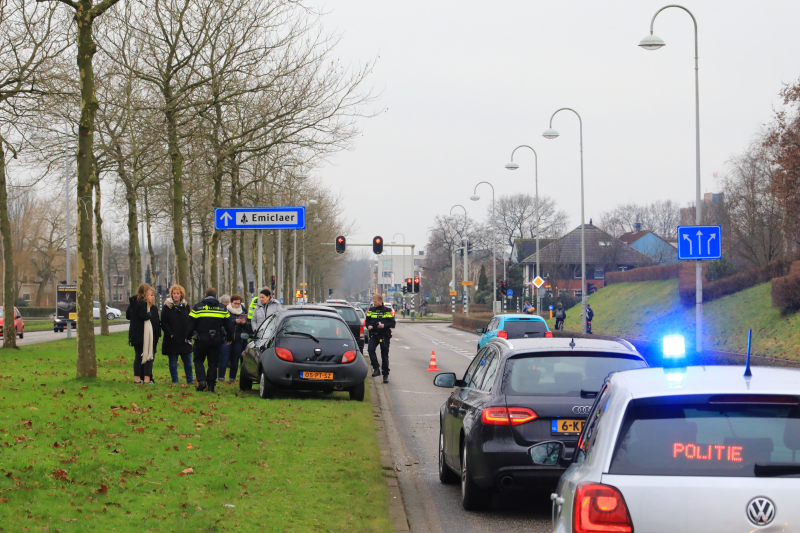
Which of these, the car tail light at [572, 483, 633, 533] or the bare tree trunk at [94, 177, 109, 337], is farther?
the bare tree trunk at [94, 177, 109, 337]

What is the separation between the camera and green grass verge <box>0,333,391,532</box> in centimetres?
615

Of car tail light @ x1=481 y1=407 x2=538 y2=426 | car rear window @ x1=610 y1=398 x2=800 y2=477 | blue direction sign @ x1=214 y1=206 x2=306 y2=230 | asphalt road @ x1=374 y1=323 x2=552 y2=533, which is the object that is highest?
blue direction sign @ x1=214 y1=206 x2=306 y2=230

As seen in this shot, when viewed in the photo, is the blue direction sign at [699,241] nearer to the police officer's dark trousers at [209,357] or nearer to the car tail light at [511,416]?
the police officer's dark trousers at [209,357]

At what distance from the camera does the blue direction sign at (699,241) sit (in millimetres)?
21000

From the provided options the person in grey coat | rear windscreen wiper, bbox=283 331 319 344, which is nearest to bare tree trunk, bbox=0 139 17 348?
the person in grey coat

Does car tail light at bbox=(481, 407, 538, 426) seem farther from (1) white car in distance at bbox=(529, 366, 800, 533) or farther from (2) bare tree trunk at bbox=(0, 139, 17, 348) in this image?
(2) bare tree trunk at bbox=(0, 139, 17, 348)

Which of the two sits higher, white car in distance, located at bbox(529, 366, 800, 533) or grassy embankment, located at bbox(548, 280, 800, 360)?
white car in distance, located at bbox(529, 366, 800, 533)

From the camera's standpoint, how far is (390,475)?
883cm

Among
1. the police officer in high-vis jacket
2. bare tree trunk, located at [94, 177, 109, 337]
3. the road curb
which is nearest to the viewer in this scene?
the road curb

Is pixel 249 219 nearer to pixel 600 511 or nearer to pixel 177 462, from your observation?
pixel 177 462

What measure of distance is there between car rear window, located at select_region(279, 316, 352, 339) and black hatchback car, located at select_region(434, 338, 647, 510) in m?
7.16

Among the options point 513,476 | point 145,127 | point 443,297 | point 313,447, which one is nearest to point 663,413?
point 513,476

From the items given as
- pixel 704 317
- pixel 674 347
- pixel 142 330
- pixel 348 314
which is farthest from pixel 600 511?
pixel 704 317

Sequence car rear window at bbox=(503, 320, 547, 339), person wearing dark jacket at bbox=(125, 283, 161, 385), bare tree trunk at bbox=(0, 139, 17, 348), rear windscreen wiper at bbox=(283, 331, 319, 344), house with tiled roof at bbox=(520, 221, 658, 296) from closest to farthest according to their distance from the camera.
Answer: person wearing dark jacket at bbox=(125, 283, 161, 385) < rear windscreen wiper at bbox=(283, 331, 319, 344) < bare tree trunk at bbox=(0, 139, 17, 348) < car rear window at bbox=(503, 320, 547, 339) < house with tiled roof at bbox=(520, 221, 658, 296)
